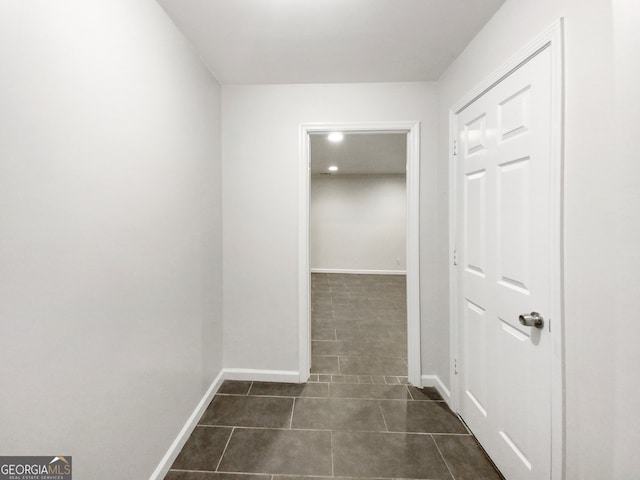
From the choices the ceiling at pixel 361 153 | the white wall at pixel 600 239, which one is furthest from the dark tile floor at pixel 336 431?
the ceiling at pixel 361 153

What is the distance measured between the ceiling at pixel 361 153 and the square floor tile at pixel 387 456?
294 cm

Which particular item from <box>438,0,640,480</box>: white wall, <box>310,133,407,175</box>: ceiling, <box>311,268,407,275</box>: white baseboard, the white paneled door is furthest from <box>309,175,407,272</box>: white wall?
<box>438,0,640,480</box>: white wall

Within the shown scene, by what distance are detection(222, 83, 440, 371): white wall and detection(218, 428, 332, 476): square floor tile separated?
675mm

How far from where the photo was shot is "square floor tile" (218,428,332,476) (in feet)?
5.26

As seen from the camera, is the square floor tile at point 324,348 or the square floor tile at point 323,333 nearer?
the square floor tile at point 324,348

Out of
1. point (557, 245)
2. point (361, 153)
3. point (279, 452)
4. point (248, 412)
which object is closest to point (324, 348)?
point (248, 412)

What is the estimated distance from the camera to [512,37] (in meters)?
1.46

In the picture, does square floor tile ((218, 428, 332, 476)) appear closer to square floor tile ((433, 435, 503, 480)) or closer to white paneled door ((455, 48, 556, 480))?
square floor tile ((433, 435, 503, 480))

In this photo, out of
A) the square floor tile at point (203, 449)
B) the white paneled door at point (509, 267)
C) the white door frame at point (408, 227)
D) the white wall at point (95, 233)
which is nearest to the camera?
the white wall at point (95, 233)

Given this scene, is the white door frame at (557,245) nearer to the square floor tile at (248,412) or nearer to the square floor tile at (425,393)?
A: the square floor tile at (425,393)

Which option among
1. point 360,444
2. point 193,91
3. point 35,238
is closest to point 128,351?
point 35,238

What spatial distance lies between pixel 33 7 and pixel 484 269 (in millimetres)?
2160

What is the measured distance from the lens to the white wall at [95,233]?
2.68 ft

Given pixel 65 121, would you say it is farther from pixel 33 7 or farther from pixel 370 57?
pixel 370 57
